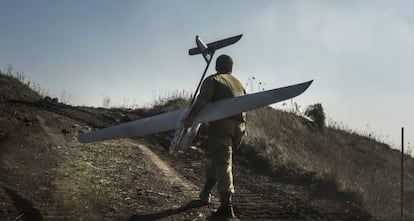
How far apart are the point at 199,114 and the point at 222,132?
1.36 ft

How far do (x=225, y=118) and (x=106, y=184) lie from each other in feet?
6.58

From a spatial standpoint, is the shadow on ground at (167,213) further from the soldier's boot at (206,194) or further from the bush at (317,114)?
the bush at (317,114)

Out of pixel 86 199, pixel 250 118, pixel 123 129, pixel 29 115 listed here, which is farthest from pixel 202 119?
pixel 250 118

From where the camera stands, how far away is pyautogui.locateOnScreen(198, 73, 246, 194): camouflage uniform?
24.2 ft

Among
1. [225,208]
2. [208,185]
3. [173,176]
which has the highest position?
[173,176]

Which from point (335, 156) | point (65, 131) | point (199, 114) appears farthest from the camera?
point (335, 156)

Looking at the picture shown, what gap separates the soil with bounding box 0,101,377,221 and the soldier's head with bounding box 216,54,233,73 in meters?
1.77

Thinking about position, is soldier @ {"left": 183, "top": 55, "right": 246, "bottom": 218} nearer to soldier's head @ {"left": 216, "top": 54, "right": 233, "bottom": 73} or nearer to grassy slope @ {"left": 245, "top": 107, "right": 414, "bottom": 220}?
soldier's head @ {"left": 216, "top": 54, "right": 233, "bottom": 73}

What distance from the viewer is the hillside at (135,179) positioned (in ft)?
24.3

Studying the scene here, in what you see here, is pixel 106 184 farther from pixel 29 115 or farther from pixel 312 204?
pixel 29 115

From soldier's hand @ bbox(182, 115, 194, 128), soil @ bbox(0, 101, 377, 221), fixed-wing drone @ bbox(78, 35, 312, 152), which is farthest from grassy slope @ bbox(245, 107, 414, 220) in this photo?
soldier's hand @ bbox(182, 115, 194, 128)

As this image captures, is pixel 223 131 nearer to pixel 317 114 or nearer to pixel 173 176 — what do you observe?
pixel 173 176

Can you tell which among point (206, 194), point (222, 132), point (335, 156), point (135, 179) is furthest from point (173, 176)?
point (335, 156)

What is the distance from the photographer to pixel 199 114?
7.28 m
